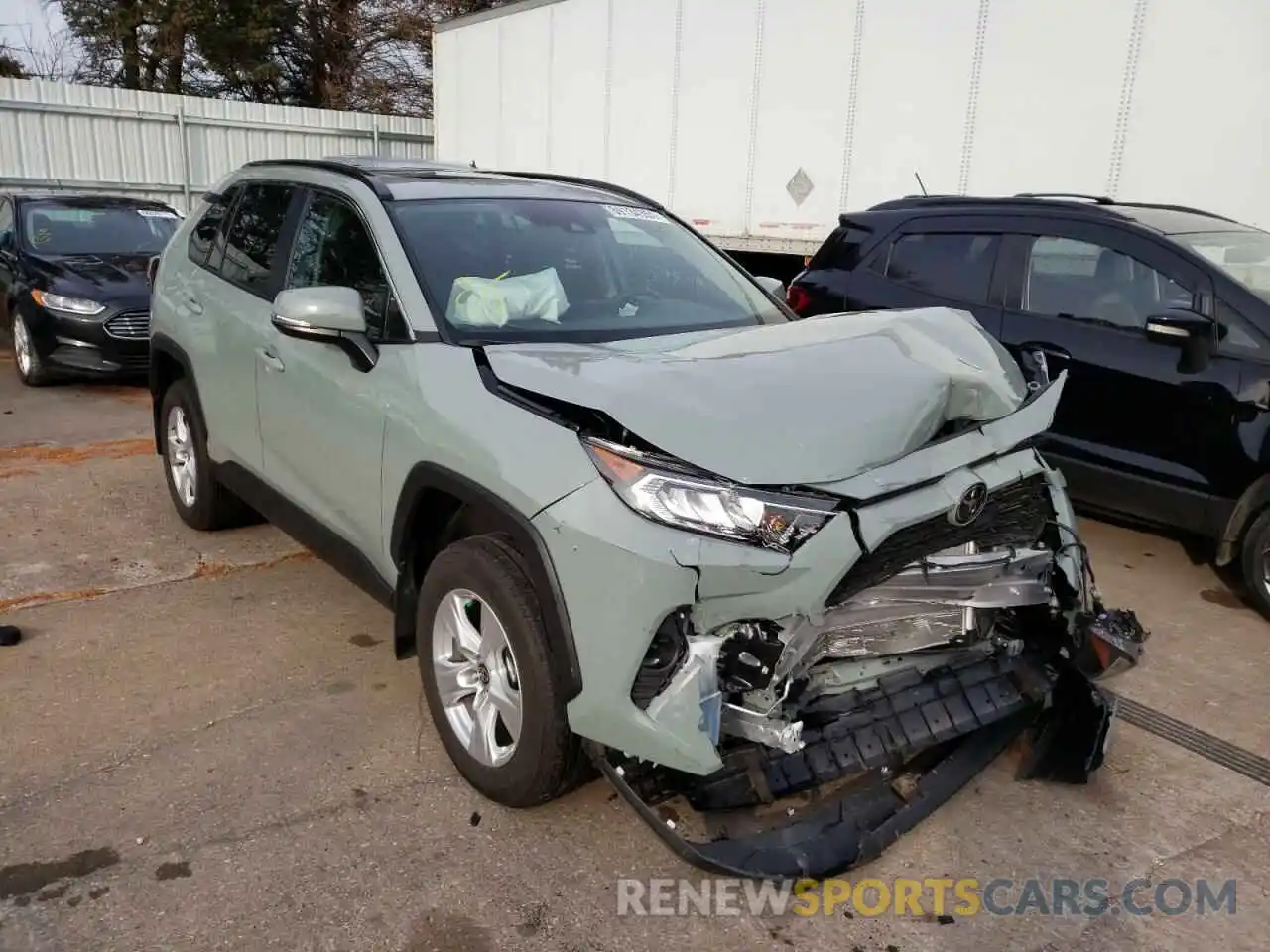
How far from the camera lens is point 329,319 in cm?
316

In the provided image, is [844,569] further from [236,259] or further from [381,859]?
[236,259]

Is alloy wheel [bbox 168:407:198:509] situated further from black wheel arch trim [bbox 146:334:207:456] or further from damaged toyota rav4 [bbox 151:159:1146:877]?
damaged toyota rav4 [bbox 151:159:1146:877]

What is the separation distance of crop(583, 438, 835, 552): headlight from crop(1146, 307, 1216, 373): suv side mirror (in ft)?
10.1

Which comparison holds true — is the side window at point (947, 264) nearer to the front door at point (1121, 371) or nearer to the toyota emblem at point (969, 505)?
the front door at point (1121, 371)

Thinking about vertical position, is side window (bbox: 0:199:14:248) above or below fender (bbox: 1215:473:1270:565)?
above

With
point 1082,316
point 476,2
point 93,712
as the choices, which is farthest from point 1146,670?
point 476,2

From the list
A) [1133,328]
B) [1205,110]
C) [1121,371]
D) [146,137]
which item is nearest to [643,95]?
[1205,110]

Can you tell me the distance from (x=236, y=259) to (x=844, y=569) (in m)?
3.34

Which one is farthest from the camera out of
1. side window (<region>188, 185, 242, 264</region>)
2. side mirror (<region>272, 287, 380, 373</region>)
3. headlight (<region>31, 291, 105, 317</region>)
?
headlight (<region>31, 291, 105, 317</region>)

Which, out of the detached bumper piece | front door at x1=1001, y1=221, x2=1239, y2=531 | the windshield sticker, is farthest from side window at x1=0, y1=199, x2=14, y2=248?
the detached bumper piece

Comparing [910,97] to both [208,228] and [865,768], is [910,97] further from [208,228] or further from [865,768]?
[865,768]

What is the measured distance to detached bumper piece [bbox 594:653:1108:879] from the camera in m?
2.53

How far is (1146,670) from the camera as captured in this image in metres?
4.02

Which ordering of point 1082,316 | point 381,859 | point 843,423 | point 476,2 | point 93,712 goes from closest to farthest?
point 843,423, point 381,859, point 93,712, point 1082,316, point 476,2
